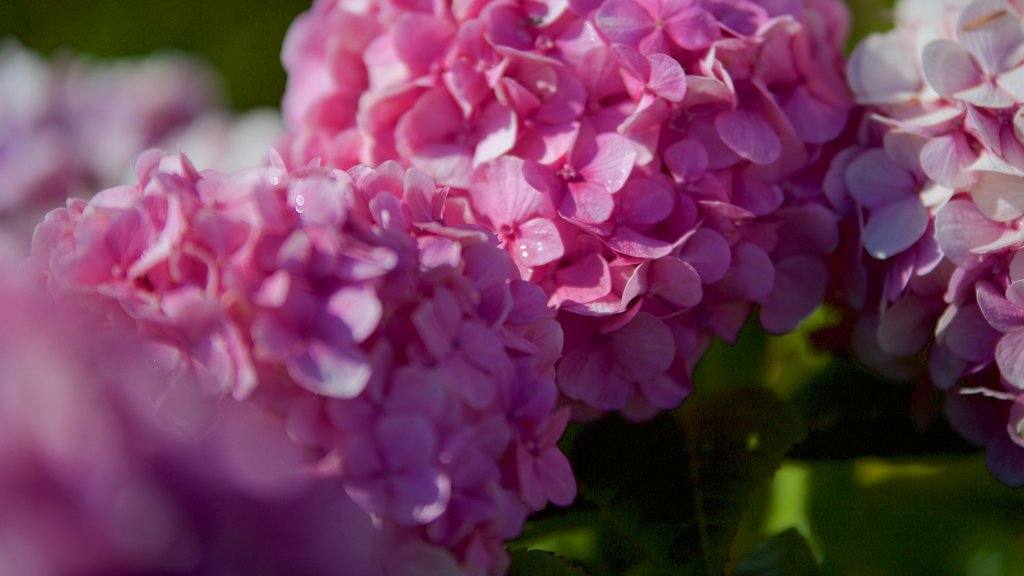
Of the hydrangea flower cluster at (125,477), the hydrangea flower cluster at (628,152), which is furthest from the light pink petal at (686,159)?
the hydrangea flower cluster at (125,477)

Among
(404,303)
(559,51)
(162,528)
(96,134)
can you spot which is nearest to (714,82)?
(559,51)

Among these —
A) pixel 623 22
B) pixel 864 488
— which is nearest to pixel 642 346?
pixel 623 22

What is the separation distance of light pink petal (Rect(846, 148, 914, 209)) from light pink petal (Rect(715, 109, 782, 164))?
1.7 inches

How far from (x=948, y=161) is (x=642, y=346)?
14 cm

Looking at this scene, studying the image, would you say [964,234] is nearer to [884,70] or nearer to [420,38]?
[884,70]

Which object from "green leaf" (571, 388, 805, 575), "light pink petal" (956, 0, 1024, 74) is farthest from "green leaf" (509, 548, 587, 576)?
"light pink petal" (956, 0, 1024, 74)

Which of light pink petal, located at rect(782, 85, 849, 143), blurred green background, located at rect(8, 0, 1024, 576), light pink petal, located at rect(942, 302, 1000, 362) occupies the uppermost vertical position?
light pink petal, located at rect(782, 85, 849, 143)

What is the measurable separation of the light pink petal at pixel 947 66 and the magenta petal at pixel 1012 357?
103 millimetres

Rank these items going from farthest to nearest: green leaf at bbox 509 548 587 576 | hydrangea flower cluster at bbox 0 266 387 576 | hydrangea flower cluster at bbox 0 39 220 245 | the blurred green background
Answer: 1. hydrangea flower cluster at bbox 0 39 220 245
2. the blurred green background
3. green leaf at bbox 509 548 587 576
4. hydrangea flower cluster at bbox 0 266 387 576

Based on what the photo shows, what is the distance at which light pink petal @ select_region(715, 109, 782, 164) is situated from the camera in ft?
1.51

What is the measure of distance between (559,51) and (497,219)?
0.08m

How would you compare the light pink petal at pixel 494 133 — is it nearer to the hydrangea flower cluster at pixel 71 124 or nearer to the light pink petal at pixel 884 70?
the light pink petal at pixel 884 70

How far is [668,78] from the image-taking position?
443mm

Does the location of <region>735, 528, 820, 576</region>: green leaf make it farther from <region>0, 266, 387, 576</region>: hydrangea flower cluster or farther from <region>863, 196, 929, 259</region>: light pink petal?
<region>0, 266, 387, 576</region>: hydrangea flower cluster
